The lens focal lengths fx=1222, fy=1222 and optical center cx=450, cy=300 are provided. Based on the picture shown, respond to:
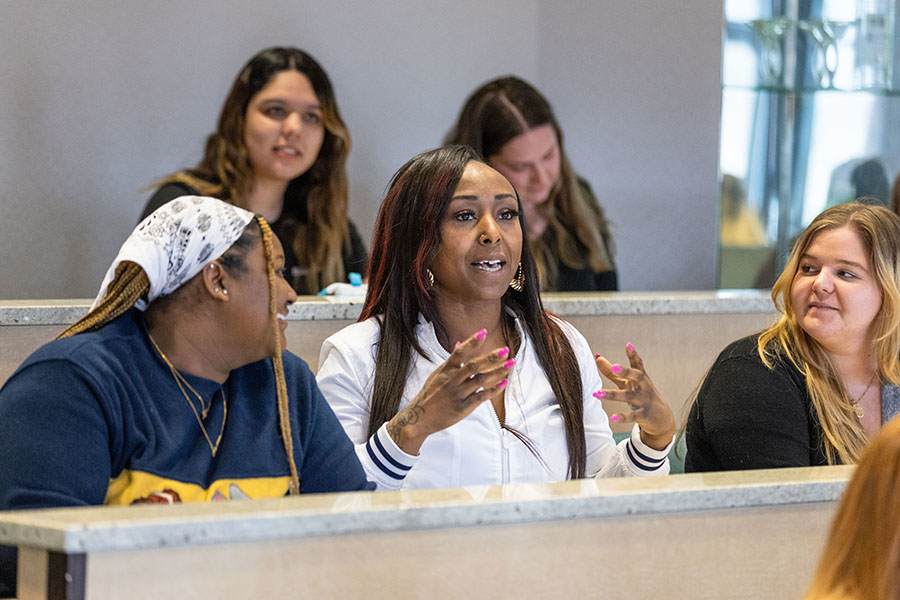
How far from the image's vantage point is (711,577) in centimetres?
162

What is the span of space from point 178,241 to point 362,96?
99.9 inches

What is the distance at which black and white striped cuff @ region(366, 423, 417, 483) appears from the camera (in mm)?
2062

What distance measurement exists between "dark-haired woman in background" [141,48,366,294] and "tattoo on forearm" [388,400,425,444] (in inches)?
58.9

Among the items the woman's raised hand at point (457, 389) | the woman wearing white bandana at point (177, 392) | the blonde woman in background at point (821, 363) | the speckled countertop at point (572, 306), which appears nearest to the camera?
the woman wearing white bandana at point (177, 392)

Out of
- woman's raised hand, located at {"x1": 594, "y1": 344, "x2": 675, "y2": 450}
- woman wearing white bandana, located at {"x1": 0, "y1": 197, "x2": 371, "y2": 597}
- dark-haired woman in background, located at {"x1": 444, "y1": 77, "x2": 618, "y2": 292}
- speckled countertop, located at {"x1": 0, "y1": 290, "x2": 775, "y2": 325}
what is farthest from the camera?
dark-haired woman in background, located at {"x1": 444, "y1": 77, "x2": 618, "y2": 292}

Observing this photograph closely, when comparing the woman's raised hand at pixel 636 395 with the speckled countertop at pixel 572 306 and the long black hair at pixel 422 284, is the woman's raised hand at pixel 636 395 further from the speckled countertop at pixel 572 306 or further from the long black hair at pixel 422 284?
the speckled countertop at pixel 572 306

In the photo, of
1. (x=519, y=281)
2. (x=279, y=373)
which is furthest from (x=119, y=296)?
(x=519, y=281)

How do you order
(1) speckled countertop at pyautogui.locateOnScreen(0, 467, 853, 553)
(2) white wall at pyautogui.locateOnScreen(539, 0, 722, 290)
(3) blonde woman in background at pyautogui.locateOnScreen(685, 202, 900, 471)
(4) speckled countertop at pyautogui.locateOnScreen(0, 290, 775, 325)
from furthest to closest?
(2) white wall at pyautogui.locateOnScreen(539, 0, 722, 290), (4) speckled countertop at pyautogui.locateOnScreen(0, 290, 775, 325), (3) blonde woman in background at pyautogui.locateOnScreen(685, 202, 900, 471), (1) speckled countertop at pyautogui.locateOnScreen(0, 467, 853, 553)

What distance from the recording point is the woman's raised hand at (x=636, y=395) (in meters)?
2.09

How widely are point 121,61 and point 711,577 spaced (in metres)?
2.92

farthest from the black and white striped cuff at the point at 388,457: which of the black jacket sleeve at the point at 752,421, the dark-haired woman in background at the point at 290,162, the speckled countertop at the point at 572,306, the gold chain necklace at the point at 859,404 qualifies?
the dark-haired woman in background at the point at 290,162

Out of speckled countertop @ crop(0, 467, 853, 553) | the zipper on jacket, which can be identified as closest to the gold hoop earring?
the zipper on jacket

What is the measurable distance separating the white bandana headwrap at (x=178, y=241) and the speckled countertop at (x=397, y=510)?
44 centimetres

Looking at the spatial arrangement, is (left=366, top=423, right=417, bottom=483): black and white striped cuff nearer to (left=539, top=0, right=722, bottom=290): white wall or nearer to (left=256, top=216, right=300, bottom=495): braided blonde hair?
(left=256, top=216, right=300, bottom=495): braided blonde hair
